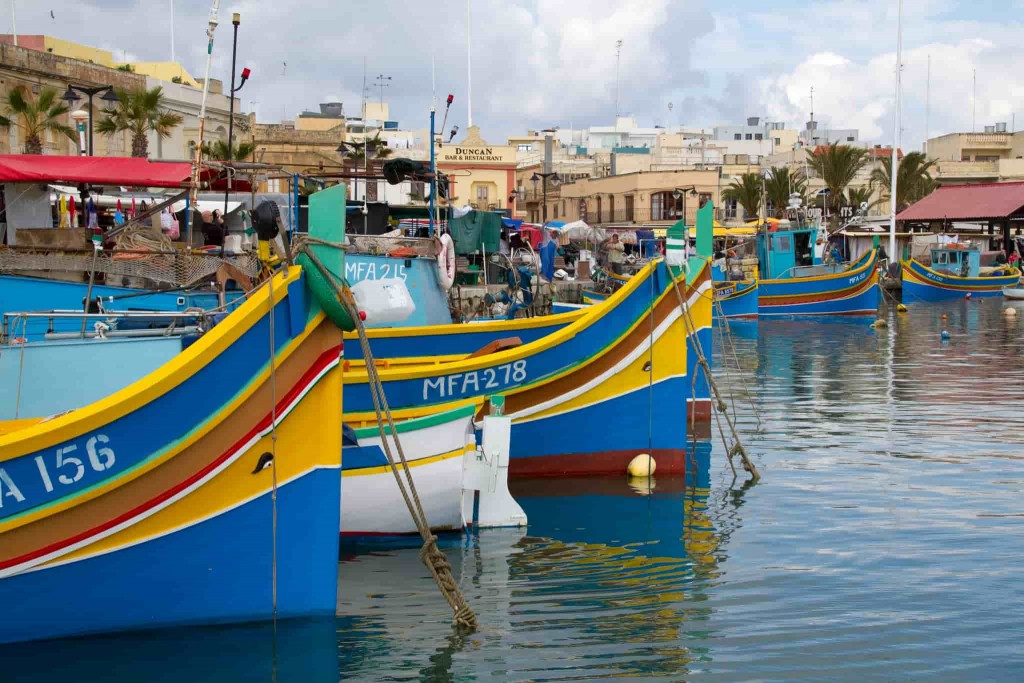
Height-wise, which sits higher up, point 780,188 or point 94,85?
point 94,85

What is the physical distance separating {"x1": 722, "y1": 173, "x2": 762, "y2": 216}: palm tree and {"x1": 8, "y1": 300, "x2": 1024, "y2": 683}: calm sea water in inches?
1927

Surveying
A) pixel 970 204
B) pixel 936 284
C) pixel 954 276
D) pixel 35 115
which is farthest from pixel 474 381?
pixel 970 204

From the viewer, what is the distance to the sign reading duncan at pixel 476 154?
196ft

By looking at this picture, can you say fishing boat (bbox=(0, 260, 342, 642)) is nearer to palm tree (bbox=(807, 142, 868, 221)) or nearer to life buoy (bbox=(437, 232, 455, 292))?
life buoy (bbox=(437, 232, 455, 292))

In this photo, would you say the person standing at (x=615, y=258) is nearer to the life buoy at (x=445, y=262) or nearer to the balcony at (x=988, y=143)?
the life buoy at (x=445, y=262)

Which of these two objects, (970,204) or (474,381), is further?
(970,204)

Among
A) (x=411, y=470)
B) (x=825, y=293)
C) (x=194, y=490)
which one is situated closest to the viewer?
(x=194, y=490)

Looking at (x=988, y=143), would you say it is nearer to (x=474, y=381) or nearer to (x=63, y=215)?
(x=63, y=215)

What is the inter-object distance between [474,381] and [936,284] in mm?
42090

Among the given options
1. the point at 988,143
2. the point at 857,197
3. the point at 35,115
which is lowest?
the point at 35,115

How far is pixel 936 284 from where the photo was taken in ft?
165

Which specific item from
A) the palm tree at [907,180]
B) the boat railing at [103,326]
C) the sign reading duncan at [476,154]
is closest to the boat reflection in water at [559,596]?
the boat railing at [103,326]

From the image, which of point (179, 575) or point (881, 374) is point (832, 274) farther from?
point (179, 575)

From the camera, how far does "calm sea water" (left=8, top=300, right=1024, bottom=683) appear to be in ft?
25.9
